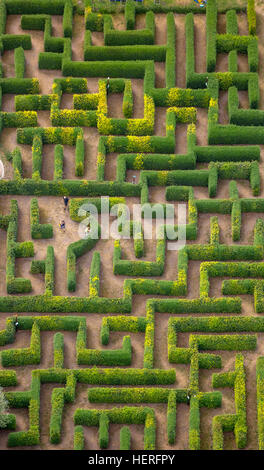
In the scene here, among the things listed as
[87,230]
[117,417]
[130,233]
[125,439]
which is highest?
[87,230]

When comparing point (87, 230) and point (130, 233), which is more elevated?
point (87, 230)

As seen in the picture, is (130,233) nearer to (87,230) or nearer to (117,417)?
(87,230)

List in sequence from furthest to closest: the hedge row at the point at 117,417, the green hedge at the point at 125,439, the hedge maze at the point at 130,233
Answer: the hedge maze at the point at 130,233, the hedge row at the point at 117,417, the green hedge at the point at 125,439

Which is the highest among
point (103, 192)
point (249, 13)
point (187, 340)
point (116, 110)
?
point (249, 13)

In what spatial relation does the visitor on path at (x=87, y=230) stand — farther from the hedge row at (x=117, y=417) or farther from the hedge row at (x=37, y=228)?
the hedge row at (x=117, y=417)

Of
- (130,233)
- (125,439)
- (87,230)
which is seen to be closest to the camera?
(125,439)

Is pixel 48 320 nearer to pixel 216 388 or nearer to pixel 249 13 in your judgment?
pixel 216 388

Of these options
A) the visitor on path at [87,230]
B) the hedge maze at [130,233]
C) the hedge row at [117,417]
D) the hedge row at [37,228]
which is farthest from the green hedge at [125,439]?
the hedge row at [37,228]

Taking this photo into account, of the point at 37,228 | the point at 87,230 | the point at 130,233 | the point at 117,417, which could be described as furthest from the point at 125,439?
the point at 37,228
